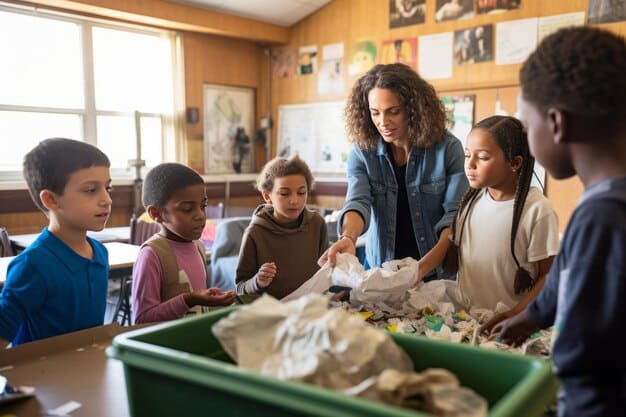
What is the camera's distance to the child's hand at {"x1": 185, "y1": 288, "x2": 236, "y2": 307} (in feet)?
4.43

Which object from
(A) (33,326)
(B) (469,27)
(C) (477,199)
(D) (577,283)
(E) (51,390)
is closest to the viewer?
(D) (577,283)

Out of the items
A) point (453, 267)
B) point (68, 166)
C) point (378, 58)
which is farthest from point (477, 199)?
point (378, 58)

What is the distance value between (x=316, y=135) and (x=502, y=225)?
5.07 metres

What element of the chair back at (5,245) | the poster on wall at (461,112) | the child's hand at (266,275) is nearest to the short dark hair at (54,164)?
the child's hand at (266,275)

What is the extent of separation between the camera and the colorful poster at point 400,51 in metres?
5.59

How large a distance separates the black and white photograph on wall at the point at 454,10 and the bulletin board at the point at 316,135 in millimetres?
1408

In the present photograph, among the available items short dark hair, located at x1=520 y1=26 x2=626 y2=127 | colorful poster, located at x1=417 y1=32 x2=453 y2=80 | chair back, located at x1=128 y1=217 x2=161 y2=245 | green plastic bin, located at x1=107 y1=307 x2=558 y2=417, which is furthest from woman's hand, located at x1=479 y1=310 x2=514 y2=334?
colorful poster, located at x1=417 y1=32 x2=453 y2=80

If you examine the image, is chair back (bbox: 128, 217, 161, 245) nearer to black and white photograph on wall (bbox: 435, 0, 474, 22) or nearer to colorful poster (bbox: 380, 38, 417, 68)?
colorful poster (bbox: 380, 38, 417, 68)

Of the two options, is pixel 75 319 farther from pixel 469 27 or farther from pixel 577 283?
pixel 469 27

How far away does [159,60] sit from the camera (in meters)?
5.82

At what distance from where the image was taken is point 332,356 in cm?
64

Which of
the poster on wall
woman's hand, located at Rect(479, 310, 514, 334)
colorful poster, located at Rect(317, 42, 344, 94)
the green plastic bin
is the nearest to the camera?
the green plastic bin

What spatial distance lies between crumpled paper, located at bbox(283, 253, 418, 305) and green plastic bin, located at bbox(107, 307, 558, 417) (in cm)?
61

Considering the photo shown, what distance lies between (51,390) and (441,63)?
5108mm
